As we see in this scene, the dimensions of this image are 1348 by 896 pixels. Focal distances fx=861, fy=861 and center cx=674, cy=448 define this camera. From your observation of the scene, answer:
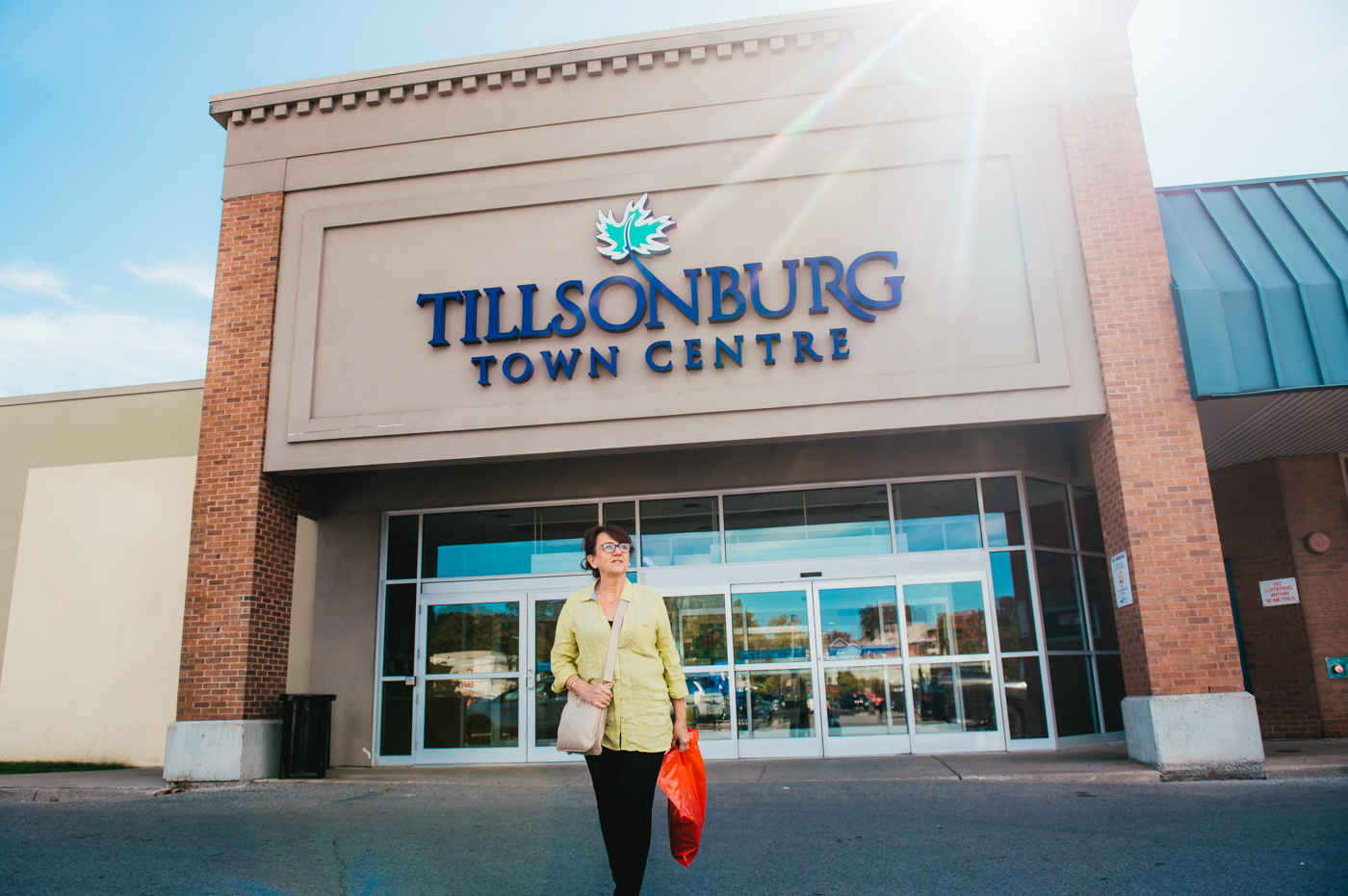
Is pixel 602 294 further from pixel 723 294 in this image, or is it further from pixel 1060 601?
pixel 1060 601

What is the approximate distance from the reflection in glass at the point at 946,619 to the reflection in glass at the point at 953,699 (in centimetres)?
22

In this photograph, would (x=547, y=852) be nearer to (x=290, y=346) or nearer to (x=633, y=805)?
(x=633, y=805)

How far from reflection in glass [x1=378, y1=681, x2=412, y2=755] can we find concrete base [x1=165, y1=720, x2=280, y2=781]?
2.03m

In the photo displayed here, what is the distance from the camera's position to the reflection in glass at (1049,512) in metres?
11.3

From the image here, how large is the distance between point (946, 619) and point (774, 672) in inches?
89.5

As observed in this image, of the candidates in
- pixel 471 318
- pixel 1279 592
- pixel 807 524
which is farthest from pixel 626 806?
pixel 1279 592

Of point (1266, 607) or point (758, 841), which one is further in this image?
point (1266, 607)

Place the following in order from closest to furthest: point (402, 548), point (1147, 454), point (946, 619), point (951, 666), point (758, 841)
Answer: point (758, 841) < point (1147, 454) < point (951, 666) < point (946, 619) < point (402, 548)

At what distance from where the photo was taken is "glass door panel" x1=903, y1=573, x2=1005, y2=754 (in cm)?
1062

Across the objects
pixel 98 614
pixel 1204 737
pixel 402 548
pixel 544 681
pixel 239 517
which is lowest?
pixel 1204 737

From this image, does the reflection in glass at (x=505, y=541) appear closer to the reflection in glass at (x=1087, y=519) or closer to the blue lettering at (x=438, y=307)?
the blue lettering at (x=438, y=307)

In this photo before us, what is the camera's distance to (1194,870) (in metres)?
4.86

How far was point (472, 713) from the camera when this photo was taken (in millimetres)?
11578

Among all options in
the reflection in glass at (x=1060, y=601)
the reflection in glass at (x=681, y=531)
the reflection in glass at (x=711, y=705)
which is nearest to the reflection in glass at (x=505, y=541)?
the reflection in glass at (x=681, y=531)
